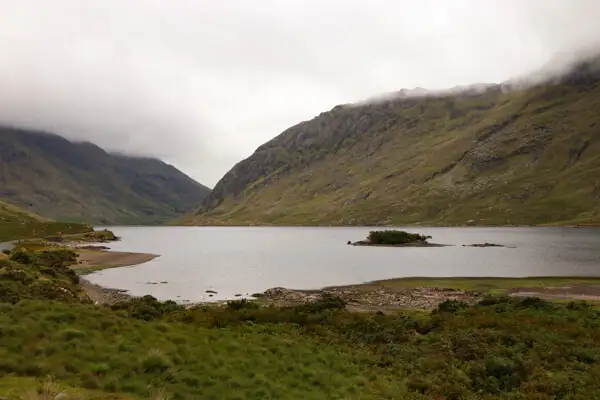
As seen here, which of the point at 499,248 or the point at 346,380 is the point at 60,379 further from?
the point at 499,248

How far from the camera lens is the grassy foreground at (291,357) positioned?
1980 cm

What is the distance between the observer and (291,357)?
2680 cm

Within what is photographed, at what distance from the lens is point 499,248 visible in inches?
6161

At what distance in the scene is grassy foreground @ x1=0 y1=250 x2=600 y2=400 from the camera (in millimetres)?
19797

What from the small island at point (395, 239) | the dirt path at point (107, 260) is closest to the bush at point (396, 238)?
the small island at point (395, 239)

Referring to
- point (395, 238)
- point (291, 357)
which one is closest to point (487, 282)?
point (291, 357)

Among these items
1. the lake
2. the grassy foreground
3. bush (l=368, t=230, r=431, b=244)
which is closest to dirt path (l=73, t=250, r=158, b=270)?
the lake

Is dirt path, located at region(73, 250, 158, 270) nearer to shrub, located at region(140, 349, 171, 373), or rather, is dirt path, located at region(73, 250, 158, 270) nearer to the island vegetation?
the island vegetation

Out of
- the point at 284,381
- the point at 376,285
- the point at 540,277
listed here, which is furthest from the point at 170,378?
the point at 540,277

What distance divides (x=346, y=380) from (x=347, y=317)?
54.2 ft

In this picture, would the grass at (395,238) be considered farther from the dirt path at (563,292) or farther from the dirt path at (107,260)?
the dirt path at (563,292)

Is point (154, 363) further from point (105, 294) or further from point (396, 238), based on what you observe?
point (396, 238)

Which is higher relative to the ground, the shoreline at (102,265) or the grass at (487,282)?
the grass at (487,282)

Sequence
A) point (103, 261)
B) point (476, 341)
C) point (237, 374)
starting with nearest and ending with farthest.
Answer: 1. point (237, 374)
2. point (476, 341)
3. point (103, 261)
